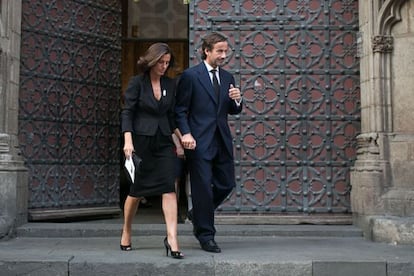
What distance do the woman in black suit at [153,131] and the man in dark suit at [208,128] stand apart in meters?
0.18

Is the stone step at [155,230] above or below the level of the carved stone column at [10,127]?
below

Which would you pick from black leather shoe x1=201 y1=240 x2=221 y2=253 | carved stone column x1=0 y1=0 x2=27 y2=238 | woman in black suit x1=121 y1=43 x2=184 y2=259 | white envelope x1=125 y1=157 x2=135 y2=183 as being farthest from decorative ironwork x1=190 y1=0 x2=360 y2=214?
white envelope x1=125 y1=157 x2=135 y2=183

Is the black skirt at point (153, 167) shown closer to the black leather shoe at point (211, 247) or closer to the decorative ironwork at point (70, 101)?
the black leather shoe at point (211, 247)

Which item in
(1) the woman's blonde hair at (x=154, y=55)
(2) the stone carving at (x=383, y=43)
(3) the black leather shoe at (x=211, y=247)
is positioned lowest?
(3) the black leather shoe at (x=211, y=247)

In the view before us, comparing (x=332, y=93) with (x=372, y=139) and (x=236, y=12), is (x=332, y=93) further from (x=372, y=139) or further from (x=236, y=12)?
(x=236, y=12)

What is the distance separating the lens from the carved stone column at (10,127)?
6098 mm

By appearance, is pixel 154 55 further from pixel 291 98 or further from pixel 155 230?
pixel 291 98

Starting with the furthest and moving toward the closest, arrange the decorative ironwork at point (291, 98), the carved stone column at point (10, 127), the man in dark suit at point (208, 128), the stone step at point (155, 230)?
the decorative ironwork at point (291, 98) → the stone step at point (155, 230) → the carved stone column at point (10, 127) → the man in dark suit at point (208, 128)

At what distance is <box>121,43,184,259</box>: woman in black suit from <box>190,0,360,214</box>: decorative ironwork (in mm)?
2128

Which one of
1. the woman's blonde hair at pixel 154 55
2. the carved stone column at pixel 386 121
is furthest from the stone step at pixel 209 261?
the woman's blonde hair at pixel 154 55

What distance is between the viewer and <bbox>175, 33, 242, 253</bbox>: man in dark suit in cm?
511

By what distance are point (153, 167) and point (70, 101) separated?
9.13ft

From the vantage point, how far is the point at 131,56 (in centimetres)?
1299

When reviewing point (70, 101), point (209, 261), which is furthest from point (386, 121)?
point (70, 101)
